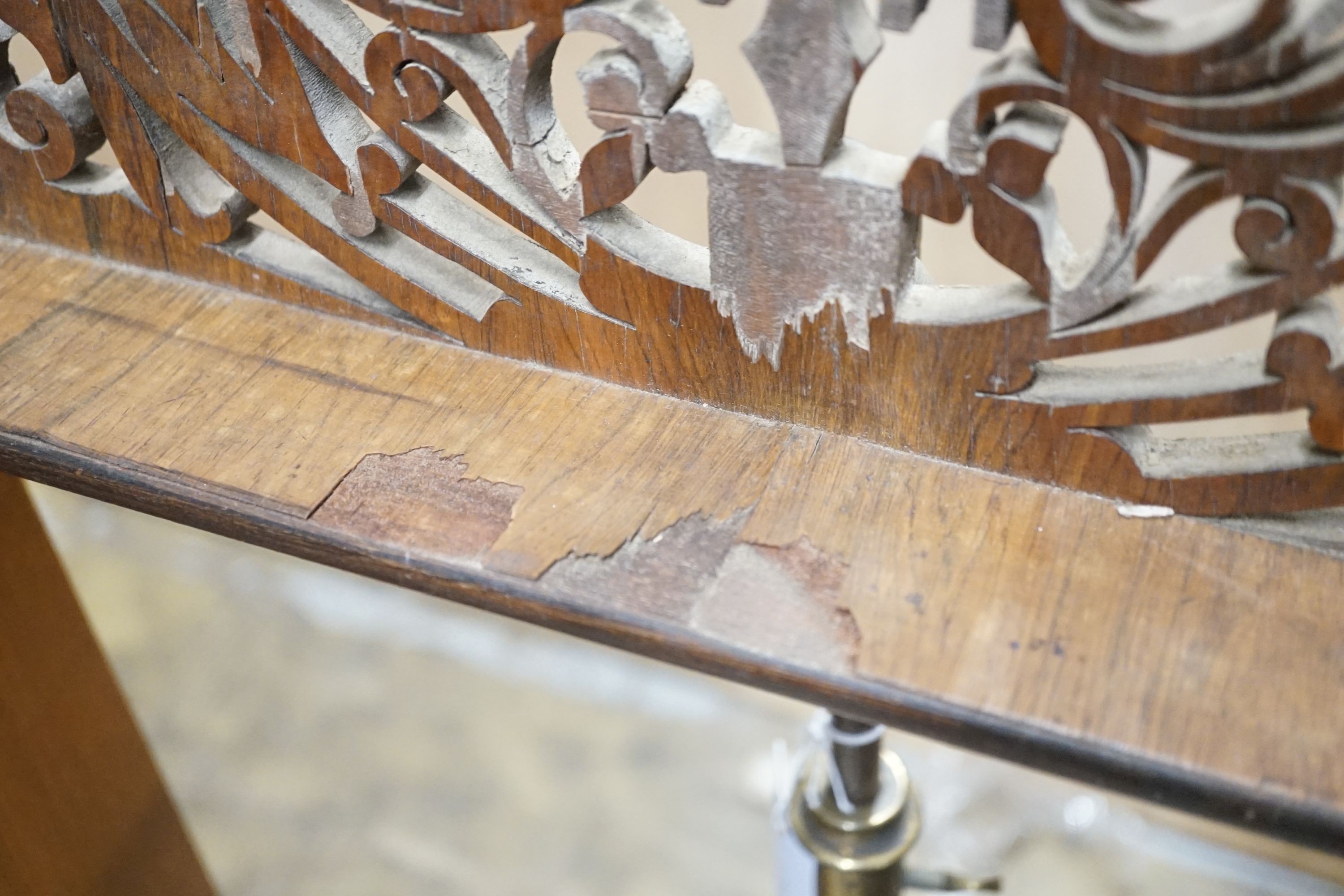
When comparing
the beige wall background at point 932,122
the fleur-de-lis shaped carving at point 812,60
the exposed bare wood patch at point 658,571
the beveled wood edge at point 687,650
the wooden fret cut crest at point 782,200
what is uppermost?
the fleur-de-lis shaped carving at point 812,60

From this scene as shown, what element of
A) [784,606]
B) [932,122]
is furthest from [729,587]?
[932,122]

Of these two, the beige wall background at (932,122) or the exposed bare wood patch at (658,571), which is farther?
the beige wall background at (932,122)

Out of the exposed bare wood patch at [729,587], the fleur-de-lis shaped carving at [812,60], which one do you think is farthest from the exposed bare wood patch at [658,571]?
the fleur-de-lis shaped carving at [812,60]

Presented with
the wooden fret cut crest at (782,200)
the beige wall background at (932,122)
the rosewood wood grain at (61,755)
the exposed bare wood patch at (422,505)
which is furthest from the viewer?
the beige wall background at (932,122)

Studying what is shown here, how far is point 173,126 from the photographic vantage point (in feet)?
2.26

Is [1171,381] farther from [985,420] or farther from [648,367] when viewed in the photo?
[648,367]

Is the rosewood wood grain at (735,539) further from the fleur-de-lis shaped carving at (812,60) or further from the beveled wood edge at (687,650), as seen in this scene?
the fleur-de-lis shaped carving at (812,60)

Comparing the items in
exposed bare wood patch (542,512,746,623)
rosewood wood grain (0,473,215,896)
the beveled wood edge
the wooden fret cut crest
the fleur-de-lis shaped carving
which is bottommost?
rosewood wood grain (0,473,215,896)

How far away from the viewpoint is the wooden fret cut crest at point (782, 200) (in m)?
0.49

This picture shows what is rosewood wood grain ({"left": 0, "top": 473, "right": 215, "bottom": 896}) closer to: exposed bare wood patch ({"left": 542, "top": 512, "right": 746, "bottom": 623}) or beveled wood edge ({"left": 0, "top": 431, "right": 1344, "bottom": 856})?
beveled wood edge ({"left": 0, "top": 431, "right": 1344, "bottom": 856})

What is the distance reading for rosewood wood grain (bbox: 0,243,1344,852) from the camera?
52 cm

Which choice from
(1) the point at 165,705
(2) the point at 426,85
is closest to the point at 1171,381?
(2) the point at 426,85

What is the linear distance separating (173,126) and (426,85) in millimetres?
178

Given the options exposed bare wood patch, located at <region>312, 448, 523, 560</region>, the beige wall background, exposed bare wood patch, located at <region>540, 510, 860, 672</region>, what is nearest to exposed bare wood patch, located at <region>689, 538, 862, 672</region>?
exposed bare wood patch, located at <region>540, 510, 860, 672</region>
